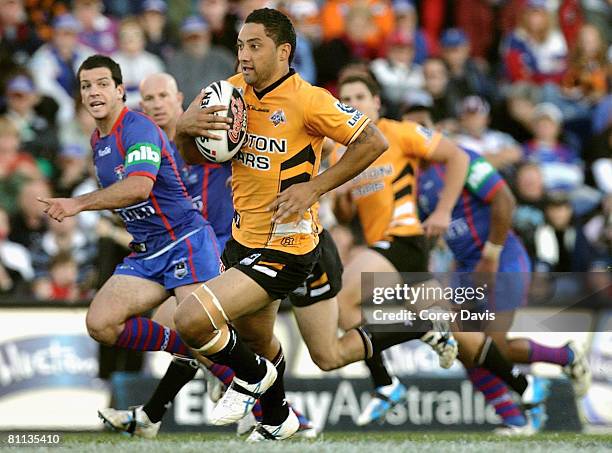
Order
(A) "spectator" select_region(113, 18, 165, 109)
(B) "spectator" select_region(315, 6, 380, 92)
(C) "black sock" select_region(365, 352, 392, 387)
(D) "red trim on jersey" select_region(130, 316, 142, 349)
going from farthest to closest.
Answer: (B) "spectator" select_region(315, 6, 380, 92)
(A) "spectator" select_region(113, 18, 165, 109)
(C) "black sock" select_region(365, 352, 392, 387)
(D) "red trim on jersey" select_region(130, 316, 142, 349)

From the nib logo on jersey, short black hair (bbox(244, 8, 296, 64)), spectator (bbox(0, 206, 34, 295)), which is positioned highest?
short black hair (bbox(244, 8, 296, 64))

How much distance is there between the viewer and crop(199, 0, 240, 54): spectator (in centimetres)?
1588

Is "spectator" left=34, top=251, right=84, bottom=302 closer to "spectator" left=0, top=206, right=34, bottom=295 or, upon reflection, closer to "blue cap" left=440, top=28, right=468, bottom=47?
"spectator" left=0, top=206, right=34, bottom=295

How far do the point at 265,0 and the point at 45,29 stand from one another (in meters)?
2.72

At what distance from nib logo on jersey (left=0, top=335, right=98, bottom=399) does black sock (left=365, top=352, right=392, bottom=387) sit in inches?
123

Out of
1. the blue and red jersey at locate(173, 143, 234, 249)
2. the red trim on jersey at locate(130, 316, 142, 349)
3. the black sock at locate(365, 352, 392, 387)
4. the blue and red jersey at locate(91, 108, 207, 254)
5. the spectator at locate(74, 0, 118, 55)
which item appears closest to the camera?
the blue and red jersey at locate(91, 108, 207, 254)

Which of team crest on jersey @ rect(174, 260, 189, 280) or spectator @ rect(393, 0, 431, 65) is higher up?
spectator @ rect(393, 0, 431, 65)

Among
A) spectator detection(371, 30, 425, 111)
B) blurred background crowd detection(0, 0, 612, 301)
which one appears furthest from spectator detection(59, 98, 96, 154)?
spectator detection(371, 30, 425, 111)

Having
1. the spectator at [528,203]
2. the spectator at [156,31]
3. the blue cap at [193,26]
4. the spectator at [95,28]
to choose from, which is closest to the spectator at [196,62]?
the blue cap at [193,26]

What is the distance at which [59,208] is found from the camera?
778 cm

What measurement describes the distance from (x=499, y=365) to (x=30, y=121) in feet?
22.7

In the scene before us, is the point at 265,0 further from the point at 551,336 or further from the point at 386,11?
the point at 551,336

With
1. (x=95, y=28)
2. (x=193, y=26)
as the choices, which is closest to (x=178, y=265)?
(x=193, y=26)

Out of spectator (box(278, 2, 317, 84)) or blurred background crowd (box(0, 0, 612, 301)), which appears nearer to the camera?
blurred background crowd (box(0, 0, 612, 301))
